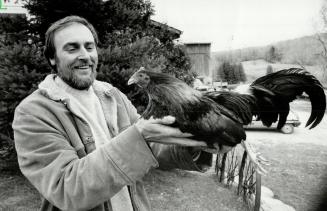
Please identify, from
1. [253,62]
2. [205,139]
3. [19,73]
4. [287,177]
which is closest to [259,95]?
[253,62]

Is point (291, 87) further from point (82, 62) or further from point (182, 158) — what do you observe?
point (82, 62)

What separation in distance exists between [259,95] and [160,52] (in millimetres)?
3407

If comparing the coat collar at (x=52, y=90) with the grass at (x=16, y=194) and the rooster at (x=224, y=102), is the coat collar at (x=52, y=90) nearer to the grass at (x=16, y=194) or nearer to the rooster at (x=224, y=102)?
the rooster at (x=224, y=102)

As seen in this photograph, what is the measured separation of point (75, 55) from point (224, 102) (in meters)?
1.06

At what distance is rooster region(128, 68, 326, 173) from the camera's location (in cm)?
166

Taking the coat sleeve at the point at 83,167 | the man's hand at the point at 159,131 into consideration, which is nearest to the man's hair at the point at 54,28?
the coat sleeve at the point at 83,167

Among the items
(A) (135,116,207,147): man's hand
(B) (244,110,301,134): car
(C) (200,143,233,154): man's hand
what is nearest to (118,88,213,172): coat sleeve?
(C) (200,143,233,154): man's hand

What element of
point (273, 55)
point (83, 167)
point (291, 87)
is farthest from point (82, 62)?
A: point (291, 87)

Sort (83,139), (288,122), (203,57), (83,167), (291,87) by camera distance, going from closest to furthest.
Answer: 1. (83,167)
2. (83,139)
3. (291,87)
4. (203,57)
5. (288,122)

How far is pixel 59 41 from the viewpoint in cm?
178

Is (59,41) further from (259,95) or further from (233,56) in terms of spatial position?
(259,95)

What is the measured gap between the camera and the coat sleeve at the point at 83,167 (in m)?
1.27

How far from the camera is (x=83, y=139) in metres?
1.63

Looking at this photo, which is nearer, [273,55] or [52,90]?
[273,55]
